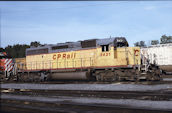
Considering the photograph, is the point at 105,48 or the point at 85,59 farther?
the point at 85,59

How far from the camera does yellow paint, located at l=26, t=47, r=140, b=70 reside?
1808 cm

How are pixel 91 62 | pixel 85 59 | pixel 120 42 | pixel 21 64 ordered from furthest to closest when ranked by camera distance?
1. pixel 21 64
2. pixel 85 59
3. pixel 91 62
4. pixel 120 42

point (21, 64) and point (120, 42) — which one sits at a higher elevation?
point (120, 42)

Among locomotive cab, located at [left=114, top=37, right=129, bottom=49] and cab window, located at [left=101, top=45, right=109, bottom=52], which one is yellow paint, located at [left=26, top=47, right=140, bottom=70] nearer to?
cab window, located at [left=101, top=45, right=109, bottom=52]

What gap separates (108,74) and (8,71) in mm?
12033

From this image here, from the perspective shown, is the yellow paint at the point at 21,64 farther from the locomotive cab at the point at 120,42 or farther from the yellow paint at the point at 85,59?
the locomotive cab at the point at 120,42

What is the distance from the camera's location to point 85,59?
19.9 m

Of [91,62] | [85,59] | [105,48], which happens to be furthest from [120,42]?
[85,59]

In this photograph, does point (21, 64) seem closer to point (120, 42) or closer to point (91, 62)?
point (91, 62)

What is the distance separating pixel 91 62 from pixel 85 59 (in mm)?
657

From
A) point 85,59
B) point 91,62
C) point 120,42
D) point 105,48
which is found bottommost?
point 91,62

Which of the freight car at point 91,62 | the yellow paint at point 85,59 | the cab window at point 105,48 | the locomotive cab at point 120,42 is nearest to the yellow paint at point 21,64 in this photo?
the yellow paint at point 85,59

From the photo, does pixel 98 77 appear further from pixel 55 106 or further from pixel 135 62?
pixel 55 106

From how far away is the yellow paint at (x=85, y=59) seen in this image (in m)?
18.1
